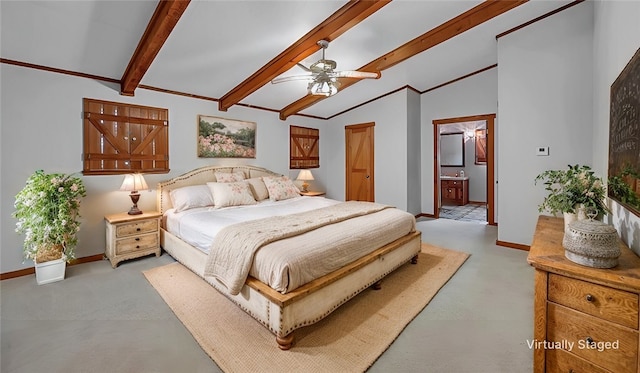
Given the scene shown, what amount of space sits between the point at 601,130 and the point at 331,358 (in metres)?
3.23

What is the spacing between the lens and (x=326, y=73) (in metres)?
3.25

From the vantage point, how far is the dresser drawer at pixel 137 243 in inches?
136

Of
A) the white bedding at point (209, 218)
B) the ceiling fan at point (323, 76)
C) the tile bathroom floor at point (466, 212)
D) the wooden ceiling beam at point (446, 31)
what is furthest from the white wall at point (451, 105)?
the ceiling fan at point (323, 76)

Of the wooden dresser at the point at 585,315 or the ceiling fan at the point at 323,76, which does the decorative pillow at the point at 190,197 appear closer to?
the ceiling fan at the point at 323,76

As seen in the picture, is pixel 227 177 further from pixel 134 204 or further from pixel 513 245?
pixel 513 245

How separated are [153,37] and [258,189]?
2567mm

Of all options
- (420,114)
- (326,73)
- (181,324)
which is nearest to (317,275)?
(181,324)

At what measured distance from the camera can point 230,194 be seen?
4102 mm

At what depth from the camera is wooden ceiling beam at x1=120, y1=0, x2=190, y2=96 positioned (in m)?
2.39

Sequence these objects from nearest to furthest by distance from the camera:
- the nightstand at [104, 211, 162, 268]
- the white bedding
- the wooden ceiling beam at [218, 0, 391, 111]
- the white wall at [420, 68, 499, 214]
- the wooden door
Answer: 1. the wooden ceiling beam at [218, 0, 391, 111]
2. the white bedding
3. the nightstand at [104, 211, 162, 268]
4. the white wall at [420, 68, 499, 214]
5. the wooden door

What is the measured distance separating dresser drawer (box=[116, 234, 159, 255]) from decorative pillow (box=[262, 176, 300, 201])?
1.77 metres

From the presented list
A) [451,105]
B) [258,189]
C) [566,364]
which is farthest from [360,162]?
[566,364]

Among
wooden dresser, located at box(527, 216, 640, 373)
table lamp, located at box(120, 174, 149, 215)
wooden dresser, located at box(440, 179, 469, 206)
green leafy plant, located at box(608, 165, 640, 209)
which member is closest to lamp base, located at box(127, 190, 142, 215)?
table lamp, located at box(120, 174, 149, 215)

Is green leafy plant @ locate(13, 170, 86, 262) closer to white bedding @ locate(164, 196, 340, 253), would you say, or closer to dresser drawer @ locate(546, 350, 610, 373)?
white bedding @ locate(164, 196, 340, 253)
